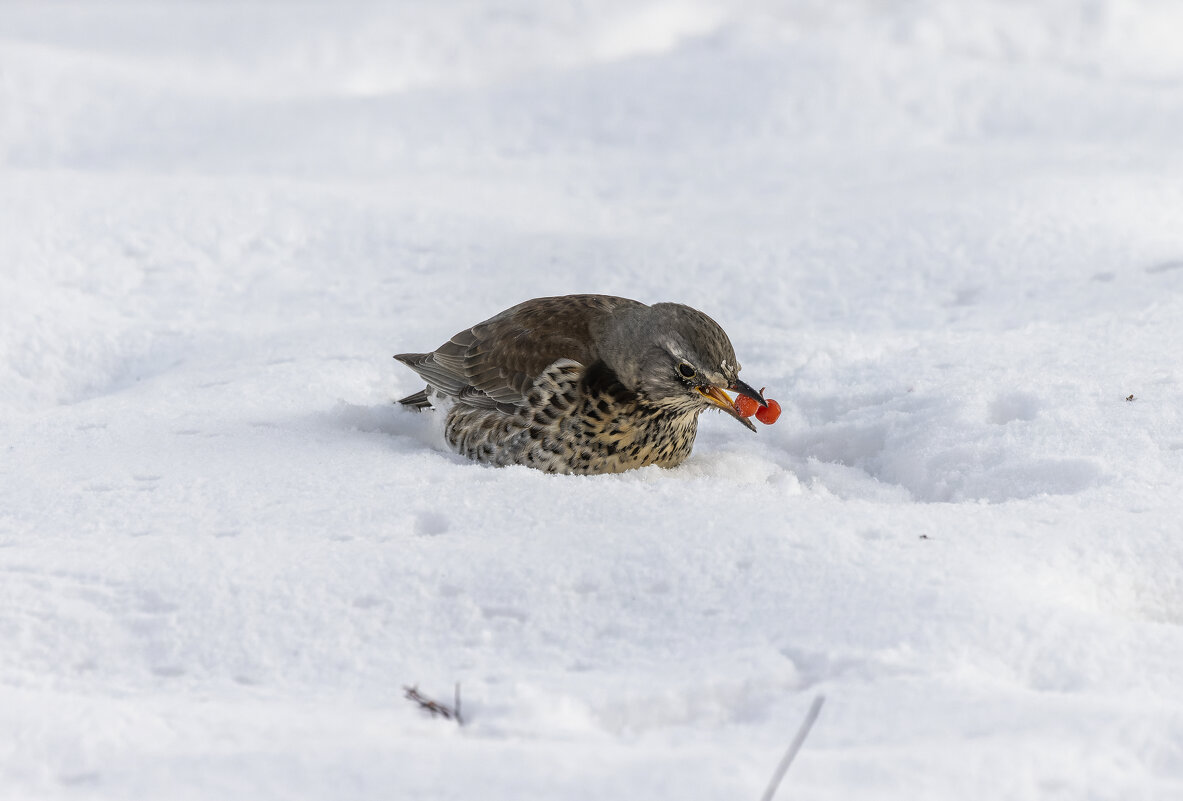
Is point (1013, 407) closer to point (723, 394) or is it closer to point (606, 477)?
point (723, 394)

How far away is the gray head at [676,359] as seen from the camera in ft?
12.7

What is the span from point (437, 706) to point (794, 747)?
0.74 m

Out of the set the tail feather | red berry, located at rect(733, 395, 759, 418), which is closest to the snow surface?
the tail feather

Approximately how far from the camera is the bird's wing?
4.16 m

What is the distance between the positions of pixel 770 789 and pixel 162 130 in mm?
6971

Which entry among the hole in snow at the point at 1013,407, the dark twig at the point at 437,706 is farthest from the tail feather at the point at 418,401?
the dark twig at the point at 437,706

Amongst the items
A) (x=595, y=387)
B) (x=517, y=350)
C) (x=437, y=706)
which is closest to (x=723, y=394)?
(x=595, y=387)

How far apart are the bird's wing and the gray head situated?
0.59 feet

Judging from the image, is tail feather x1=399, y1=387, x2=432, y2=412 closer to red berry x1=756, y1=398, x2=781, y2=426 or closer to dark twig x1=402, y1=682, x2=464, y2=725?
red berry x1=756, y1=398, x2=781, y2=426

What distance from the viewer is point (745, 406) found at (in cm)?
398

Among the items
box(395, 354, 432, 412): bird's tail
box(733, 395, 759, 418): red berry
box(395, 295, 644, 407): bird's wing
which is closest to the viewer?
box(733, 395, 759, 418): red berry

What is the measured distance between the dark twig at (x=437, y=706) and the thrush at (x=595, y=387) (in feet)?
5.24

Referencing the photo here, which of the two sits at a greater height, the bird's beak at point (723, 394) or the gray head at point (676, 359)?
the gray head at point (676, 359)

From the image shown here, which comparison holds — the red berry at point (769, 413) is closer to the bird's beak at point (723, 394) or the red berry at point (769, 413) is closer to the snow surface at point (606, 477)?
the bird's beak at point (723, 394)
